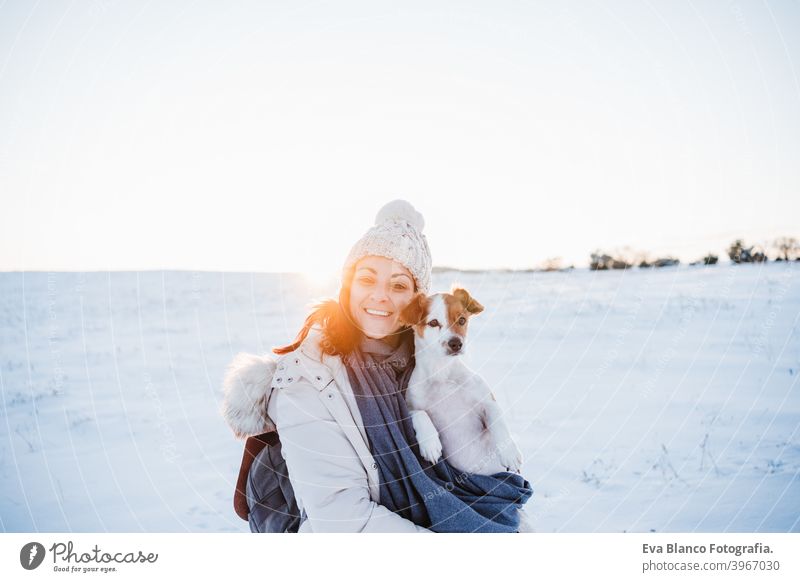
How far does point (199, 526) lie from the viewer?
4172 millimetres

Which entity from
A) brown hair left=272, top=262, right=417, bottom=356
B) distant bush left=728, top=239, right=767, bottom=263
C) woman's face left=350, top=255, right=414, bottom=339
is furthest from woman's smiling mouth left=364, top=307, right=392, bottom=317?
distant bush left=728, top=239, right=767, bottom=263

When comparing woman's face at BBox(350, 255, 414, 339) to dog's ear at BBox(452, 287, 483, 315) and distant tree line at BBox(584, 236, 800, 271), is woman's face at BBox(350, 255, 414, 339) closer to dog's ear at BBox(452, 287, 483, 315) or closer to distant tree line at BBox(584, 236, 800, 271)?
dog's ear at BBox(452, 287, 483, 315)

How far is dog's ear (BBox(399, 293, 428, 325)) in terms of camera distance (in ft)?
11.1

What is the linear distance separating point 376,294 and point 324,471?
3.44 feet

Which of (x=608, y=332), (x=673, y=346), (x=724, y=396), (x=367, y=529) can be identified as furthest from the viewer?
(x=608, y=332)

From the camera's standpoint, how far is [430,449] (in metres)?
3.04

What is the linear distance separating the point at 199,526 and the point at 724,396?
5.96 m

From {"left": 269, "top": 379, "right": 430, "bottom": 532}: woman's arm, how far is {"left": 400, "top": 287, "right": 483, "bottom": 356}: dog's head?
0.98 meters

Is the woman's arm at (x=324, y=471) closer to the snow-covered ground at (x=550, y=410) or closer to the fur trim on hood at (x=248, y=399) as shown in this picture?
the fur trim on hood at (x=248, y=399)

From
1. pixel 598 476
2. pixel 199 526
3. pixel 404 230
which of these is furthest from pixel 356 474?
pixel 598 476

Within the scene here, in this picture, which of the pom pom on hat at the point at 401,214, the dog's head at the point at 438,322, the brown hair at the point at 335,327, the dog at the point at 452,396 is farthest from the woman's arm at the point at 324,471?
the pom pom on hat at the point at 401,214

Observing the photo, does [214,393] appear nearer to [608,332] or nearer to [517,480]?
[517,480]

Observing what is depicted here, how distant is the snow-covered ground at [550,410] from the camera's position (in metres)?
4.25

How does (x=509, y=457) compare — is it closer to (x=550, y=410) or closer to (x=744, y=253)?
(x=550, y=410)
